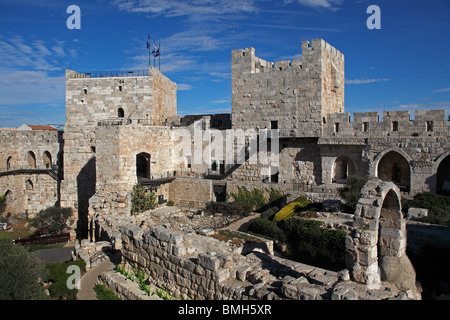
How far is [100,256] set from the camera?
10875mm

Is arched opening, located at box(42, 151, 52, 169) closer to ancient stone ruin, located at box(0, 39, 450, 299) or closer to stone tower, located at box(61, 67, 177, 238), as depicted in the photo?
ancient stone ruin, located at box(0, 39, 450, 299)

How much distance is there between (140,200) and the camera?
1905cm

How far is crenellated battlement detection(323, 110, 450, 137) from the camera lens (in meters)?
15.5

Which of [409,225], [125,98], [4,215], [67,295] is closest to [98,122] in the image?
[125,98]

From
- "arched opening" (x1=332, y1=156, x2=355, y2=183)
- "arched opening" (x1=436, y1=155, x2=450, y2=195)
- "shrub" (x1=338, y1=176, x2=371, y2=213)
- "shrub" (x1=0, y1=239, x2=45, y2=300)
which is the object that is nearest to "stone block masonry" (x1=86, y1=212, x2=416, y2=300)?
"shrub" (x1=0, y1=239, x2=45, y2=300)

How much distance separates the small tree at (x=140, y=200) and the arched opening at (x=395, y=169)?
12073mm

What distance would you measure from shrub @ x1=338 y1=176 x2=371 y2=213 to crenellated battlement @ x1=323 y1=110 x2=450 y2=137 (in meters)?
3.09

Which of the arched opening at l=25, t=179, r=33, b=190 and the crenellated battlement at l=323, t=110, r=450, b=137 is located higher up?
the crenellated battlement at l=323, t=110, r=450, b=137

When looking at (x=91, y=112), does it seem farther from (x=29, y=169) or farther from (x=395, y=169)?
(x=395, y=169)

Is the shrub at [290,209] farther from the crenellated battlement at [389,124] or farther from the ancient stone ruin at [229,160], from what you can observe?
the crenellated battlement at [389,124]

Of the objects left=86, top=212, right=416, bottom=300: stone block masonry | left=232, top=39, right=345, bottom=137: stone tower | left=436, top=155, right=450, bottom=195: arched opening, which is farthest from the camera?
left=232, top=39, right=345, bottom=137: stone tower

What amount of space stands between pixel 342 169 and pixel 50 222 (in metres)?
17.1

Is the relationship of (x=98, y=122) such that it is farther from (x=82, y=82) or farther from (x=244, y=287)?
(x=244, y=287)
